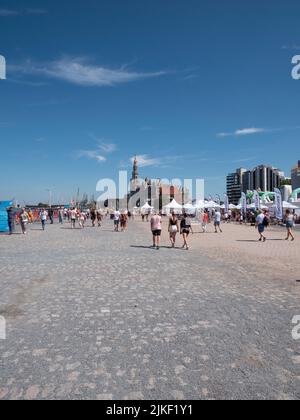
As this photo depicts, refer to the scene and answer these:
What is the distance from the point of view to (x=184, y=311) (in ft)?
18.3

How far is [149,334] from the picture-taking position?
4.58 metres

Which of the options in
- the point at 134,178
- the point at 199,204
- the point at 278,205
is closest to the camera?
the point at 278,205

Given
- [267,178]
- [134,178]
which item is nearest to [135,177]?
[134,178]

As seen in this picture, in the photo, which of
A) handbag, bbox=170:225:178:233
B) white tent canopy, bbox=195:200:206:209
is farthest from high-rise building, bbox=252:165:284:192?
handbag, bbox=170:225:178:233

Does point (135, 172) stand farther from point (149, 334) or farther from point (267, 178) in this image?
point (149, 334)

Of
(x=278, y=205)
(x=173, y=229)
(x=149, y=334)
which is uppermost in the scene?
(x=278, y=205)

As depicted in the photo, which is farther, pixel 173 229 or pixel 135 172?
pixel 135 172

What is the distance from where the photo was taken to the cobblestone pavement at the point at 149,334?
3.27 m

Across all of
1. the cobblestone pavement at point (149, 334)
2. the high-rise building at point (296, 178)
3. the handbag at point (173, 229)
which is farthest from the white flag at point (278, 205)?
the high-rise building at point (296, 178)

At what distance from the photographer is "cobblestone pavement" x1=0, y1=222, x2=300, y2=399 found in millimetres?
3270

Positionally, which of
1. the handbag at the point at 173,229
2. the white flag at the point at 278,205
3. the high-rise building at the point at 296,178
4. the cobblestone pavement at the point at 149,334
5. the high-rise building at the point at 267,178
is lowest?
the cobblestone pavement at the point at 149,334

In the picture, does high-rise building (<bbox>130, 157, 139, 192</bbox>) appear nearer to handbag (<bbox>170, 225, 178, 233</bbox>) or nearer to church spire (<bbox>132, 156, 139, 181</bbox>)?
church spire (<bbox>132, 156, 139, 181</bbox>)

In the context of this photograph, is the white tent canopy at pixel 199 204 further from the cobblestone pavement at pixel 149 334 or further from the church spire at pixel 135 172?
the church spire at pixel 135 172
